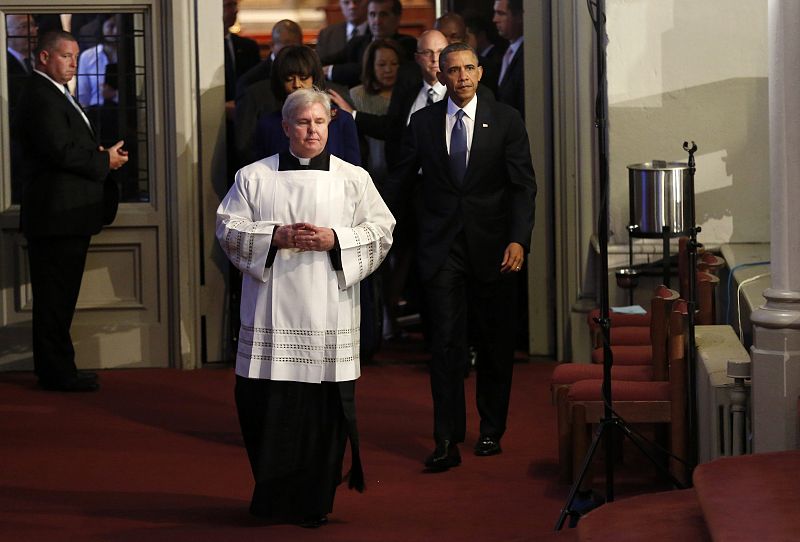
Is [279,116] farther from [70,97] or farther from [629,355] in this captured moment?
[629,355]

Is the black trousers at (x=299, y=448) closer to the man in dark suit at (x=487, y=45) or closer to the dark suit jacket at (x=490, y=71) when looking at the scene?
the dark suit jacket at (x=490, y=71)

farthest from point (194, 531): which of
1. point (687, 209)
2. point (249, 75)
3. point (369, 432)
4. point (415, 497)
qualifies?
point (249, 75)

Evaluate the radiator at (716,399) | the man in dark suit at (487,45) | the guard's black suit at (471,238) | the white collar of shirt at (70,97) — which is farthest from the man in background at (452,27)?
the radiator at (716,399)

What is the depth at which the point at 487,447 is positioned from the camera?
638cm

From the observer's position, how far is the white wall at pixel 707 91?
7957 millimetres

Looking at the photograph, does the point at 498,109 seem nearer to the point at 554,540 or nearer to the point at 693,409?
the point at 693,409

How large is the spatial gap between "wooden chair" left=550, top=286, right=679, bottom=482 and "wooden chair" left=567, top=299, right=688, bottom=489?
0.05m

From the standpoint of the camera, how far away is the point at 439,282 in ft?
20.7

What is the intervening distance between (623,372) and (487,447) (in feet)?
2.18

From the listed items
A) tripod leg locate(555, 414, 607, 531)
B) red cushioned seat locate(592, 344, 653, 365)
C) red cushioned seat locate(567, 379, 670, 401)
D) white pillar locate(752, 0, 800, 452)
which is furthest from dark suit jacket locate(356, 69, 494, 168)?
white pillar locate(752, 0, 800, 452)

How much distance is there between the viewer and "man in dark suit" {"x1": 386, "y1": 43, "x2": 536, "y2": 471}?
627cm

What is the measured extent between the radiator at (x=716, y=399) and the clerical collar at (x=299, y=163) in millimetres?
1498

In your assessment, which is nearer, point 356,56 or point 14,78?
point 14,78

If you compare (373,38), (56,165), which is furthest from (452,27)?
(56,165)
